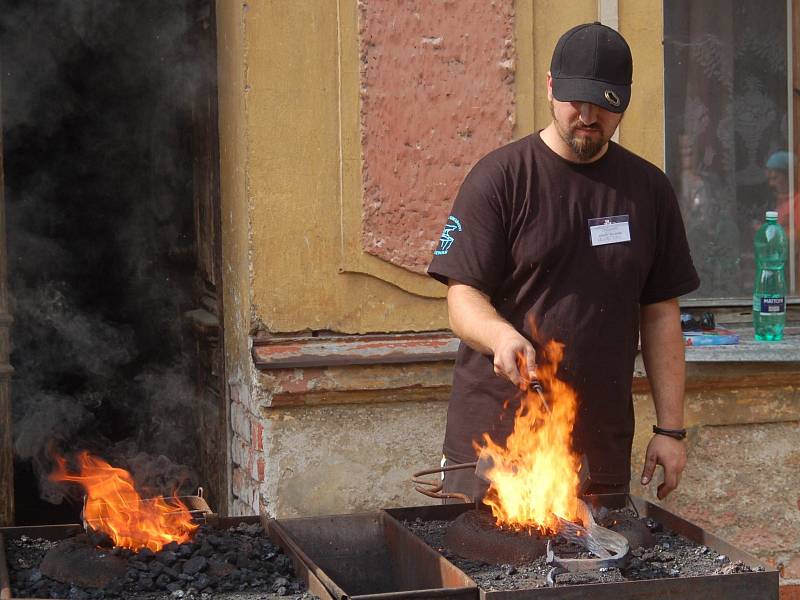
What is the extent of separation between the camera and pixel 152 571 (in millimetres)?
2879

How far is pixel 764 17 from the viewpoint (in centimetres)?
570

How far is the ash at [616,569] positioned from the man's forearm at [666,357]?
0.78 meters

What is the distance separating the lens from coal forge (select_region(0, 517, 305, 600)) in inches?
110

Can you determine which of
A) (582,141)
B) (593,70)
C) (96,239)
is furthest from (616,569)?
(96,239)

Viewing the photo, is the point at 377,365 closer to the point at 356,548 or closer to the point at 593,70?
the point at 356,548

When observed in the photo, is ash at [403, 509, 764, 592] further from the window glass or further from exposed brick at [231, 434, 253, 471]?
the window glass

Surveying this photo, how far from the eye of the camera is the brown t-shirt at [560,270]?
3500mm

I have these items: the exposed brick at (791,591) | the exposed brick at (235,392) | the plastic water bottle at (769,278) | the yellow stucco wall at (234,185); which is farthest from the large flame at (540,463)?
the exposed brick at (791,591)

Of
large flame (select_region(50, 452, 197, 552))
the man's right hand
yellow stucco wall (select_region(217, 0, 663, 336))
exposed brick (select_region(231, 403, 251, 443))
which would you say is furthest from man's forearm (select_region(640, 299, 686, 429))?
exposed brick (select_region(231, 403, 251, 443))

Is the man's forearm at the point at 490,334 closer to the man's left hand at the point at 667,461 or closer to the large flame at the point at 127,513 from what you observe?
the man's left hand at the point at 667,461

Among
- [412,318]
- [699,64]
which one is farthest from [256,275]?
[699,64]

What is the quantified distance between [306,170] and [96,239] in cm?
339

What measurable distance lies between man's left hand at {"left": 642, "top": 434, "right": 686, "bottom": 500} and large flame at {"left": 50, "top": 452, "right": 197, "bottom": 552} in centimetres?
147

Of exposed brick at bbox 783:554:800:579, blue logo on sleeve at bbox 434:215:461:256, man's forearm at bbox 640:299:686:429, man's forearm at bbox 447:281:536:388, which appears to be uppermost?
blue logo on sleeve at bbox 434:215:461:256
